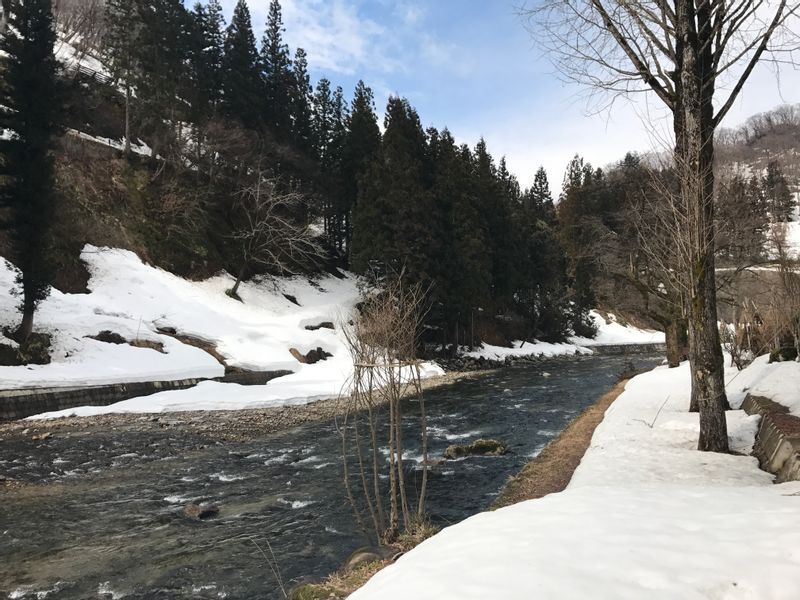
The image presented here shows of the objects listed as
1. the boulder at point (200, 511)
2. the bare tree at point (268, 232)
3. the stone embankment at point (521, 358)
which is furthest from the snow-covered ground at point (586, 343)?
the boulder at point (200, 511)

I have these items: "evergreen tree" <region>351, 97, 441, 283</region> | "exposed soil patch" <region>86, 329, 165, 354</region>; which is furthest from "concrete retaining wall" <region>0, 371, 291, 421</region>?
"evergreen tree" <region>351, 97, 441, 283</region>

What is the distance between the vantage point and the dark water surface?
220 inches

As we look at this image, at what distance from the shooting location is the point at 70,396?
47.2ft

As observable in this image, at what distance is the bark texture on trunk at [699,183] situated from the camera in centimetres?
618

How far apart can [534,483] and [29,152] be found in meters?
18.7

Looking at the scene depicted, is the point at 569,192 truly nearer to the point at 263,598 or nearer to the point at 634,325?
the point at 634,325

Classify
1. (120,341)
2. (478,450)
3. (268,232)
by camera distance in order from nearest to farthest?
(478,450) < (120,341) < (268,232)

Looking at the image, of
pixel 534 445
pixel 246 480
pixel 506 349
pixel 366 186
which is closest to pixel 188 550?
pixel 246 480

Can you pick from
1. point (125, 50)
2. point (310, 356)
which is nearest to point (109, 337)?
point (310, 356)

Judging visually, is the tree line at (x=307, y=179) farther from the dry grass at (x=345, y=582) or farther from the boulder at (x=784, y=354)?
the dry grass at (x=345, y=582)

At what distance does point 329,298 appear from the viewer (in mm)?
31844

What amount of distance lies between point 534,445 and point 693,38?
8055 millimetres

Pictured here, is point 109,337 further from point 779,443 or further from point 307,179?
point 307,179

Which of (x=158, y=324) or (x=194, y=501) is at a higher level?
(x=158, y=324)
